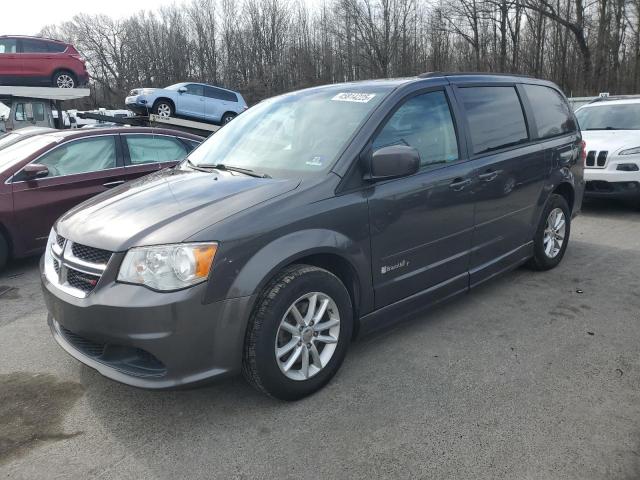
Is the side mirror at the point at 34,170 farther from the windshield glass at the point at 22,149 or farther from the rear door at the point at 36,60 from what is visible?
the rear door at the point at 36,60

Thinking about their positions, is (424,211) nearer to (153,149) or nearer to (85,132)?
(153,149)

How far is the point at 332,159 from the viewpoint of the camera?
306cm

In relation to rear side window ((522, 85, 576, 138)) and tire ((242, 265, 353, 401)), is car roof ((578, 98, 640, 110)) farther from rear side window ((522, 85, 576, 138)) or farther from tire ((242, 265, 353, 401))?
tire ((242, 265, 353, 401))

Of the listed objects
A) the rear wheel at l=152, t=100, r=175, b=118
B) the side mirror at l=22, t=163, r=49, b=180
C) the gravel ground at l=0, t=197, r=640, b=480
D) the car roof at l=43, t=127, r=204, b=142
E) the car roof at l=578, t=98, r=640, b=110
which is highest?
the rear wheel at l=152, t=100, r=175, b=118

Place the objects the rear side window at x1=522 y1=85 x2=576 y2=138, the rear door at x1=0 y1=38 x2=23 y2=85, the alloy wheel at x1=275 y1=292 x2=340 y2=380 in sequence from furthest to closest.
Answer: the rear door at x1=0 y1=38 x2=23 y2=85 < the rear side window at x1=522 y1=85 x2=576 y2=138 < the alloy wheel at x1=275 y1=292 x2=340 y2=380

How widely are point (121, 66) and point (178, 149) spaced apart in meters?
66.8

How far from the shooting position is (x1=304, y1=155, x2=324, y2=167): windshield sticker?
3076 mm

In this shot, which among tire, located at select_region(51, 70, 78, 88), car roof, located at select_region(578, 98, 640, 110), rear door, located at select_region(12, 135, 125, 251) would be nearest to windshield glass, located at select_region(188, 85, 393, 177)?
rear door, located at select_region(12, 135, 125, 251)

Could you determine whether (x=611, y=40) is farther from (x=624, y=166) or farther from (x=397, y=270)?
(x=397, y=270)

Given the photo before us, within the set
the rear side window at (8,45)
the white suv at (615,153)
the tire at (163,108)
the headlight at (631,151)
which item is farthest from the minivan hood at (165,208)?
the tire at (163,108)

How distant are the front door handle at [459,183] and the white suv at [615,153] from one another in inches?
194

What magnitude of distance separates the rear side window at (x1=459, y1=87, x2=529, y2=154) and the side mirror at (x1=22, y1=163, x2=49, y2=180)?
4.47 m

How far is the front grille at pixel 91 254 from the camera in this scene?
2.55m

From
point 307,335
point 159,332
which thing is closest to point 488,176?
point 307,335
